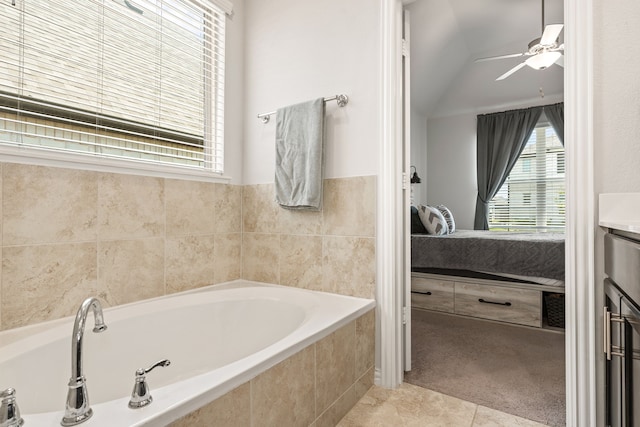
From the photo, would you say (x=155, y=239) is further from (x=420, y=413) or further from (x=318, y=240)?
(x=420, y=413)

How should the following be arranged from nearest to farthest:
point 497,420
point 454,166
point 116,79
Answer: point 497,420 → point 116,79 → point 454,166

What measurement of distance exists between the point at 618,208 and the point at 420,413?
1.17 metres

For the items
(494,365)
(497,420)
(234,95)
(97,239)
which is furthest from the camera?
(234,95)

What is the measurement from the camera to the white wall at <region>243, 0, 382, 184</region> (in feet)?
5.96

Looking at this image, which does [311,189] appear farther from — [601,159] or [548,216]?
[548,216]

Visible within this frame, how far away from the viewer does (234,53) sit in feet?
7.54

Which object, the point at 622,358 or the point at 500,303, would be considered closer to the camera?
the point at 622,358

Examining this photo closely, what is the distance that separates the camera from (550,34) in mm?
2568

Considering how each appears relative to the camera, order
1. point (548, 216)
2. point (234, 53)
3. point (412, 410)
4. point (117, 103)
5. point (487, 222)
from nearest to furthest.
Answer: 1. point (412, 410)
2. point (117, 103)
3. point (234, 53)
4. point (548, 216)
5. point (487, 222)

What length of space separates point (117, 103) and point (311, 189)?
3.66 feet

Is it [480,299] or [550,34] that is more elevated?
[550,34]

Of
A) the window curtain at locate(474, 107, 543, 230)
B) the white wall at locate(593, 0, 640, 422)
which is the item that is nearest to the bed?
the white wall at locate(593, 0, 640, 422)

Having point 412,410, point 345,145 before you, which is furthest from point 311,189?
point 412,410

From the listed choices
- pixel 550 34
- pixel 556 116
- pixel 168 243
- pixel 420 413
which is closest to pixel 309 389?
pixel 420 413
